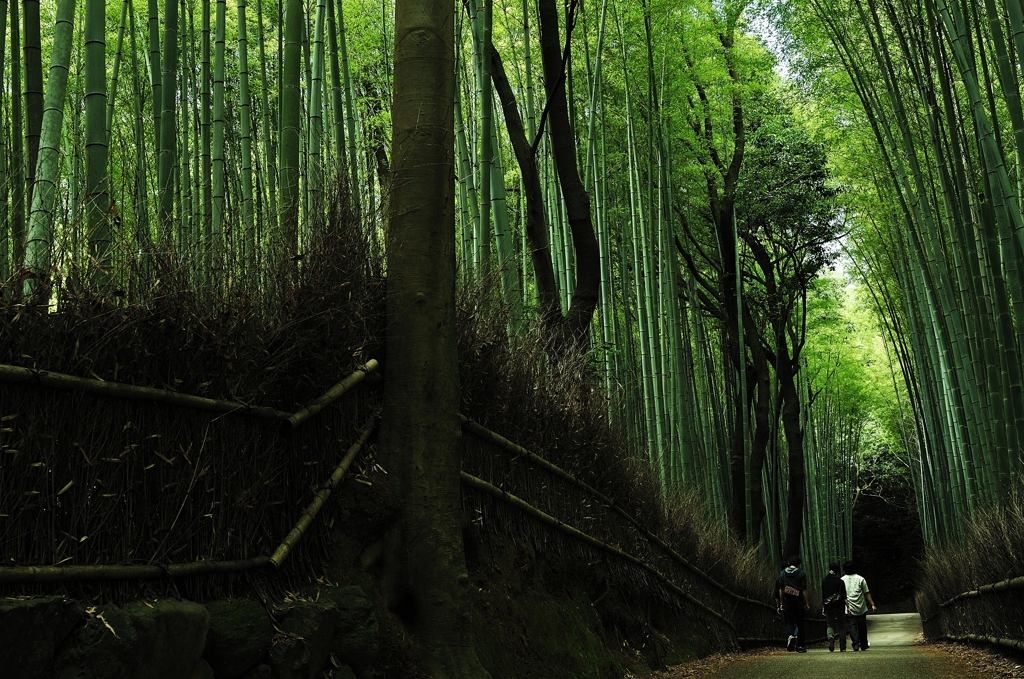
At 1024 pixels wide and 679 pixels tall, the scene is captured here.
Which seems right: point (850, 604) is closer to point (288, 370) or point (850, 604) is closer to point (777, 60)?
point (777, 60)

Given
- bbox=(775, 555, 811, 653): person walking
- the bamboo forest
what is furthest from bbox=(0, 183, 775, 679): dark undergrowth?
bbox=(775, 555, 811, 653): person walking

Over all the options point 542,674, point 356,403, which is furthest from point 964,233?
point 356,403

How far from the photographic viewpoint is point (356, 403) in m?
2.86

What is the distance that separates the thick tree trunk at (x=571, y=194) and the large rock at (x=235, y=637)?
11.7 ft

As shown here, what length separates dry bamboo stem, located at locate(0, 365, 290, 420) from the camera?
5.72 feet

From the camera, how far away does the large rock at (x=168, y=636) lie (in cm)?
177

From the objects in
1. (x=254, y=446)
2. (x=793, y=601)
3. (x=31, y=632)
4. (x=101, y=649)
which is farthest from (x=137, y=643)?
(x=793, y=601)

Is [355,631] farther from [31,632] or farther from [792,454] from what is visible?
[792,454]

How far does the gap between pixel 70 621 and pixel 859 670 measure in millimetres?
4095

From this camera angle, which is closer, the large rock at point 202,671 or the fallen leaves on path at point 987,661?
the large rock at point 202,671

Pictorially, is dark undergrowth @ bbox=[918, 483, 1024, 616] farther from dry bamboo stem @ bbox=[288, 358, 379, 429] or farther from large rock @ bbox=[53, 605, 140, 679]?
large rock @ bbox=[53, 605, 140, 679]

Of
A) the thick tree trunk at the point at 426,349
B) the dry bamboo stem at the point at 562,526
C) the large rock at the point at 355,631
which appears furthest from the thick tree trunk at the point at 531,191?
the large rock at the point at 355,631

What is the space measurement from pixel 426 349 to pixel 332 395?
39 cm

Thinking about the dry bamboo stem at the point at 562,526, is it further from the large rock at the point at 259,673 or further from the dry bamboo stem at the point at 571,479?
the large rock at the point at 259,673
